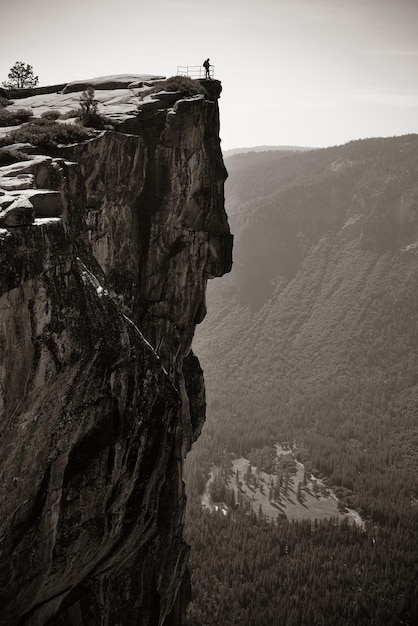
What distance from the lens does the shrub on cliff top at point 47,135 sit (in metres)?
23.7

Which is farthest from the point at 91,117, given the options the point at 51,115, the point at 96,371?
the point at 96,371

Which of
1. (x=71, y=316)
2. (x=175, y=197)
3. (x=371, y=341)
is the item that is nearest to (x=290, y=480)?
(x=371, y=341)

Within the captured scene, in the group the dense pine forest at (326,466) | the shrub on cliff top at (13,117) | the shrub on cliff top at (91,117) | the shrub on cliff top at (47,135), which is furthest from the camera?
the dense pine forest at (326,466)

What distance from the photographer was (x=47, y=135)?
23.8 m

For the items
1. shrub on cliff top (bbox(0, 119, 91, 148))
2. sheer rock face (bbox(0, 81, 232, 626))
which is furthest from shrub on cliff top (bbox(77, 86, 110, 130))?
shrub on cliff top (bbox(0, 119, 91, 148))

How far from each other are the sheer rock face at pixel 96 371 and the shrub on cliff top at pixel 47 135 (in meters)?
0.75

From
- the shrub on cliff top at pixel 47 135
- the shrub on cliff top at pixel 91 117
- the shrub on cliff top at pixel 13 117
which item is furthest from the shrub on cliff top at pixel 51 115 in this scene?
the shrub on cliff top at pixel 47 135

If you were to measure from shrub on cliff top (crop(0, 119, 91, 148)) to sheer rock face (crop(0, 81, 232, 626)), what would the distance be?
2.45 ft

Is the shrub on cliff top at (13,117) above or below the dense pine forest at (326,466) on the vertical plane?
above

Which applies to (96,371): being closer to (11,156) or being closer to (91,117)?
(11,156)

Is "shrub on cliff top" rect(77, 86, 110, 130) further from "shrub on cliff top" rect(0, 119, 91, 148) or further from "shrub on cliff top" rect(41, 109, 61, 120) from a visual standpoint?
"shrub on cliff top" rect(0, 119, 91, 148)

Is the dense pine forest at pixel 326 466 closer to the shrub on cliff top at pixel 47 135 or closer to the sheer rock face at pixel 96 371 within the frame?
the sheer rock face at pixel 96 371

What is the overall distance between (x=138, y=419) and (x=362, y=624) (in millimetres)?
63442

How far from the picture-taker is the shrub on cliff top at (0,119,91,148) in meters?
23.7
